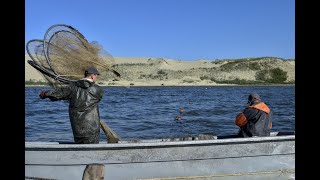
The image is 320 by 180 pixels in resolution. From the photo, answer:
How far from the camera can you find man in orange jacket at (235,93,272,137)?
840cm

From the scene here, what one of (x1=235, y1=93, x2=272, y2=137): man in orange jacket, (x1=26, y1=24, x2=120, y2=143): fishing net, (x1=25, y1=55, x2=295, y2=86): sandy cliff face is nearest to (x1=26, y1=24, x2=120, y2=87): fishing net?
(x1=26, y1=24, x2=120, y2=143): fishing net

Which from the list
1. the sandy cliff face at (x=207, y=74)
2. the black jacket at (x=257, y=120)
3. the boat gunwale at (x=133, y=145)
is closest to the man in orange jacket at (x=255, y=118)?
the black jacket at (x=257, y=120)

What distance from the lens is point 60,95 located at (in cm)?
730

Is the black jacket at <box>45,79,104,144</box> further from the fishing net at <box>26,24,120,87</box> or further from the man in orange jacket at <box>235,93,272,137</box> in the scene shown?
the man in orange jacket at <box>235,93,272,137</box>

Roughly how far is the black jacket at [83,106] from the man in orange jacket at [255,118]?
2857mm

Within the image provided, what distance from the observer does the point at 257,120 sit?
8445 mm

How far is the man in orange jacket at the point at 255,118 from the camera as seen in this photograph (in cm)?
840

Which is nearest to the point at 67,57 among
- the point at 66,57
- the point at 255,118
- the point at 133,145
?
the point at 66,57

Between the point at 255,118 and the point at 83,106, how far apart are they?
11.0ft

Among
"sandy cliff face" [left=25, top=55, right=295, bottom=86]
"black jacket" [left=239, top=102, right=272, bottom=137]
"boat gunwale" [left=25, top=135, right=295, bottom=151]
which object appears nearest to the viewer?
"boat gunwale" [left=25, top=135, right=295, bottom=151]

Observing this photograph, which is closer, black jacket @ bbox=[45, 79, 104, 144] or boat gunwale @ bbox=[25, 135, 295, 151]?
boat gunwale @ bbox=[25, 135, 295, 151]
